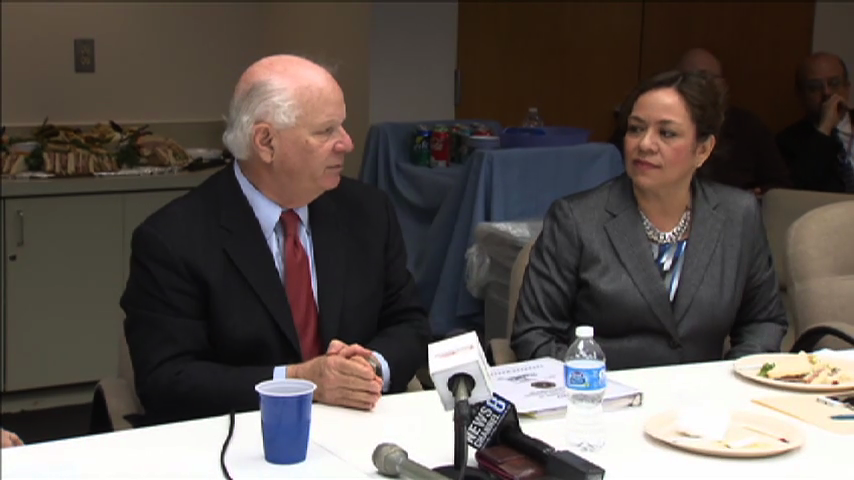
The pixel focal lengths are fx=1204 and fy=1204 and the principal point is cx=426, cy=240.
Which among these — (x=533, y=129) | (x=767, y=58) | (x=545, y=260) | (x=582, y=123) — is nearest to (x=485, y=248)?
(x=533, y=129)

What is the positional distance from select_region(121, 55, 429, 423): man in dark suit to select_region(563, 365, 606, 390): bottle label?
1.34ft

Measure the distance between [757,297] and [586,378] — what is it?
1.14 meters

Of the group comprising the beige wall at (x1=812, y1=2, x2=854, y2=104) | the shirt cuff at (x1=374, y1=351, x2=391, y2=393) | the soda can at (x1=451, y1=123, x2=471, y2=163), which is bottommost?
the shirt cuff at (x1=374, y1=351, x2=391, y2=393)

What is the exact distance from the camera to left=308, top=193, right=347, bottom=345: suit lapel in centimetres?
254

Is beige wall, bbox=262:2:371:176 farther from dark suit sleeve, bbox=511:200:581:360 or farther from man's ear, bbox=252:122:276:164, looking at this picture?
man's ear, bbox=252:122:276:164

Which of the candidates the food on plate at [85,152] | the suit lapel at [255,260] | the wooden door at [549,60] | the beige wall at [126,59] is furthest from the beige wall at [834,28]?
the suit lapel at [255,260]

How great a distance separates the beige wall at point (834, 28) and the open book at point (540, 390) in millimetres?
4354

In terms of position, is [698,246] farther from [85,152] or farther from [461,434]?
[85,152]

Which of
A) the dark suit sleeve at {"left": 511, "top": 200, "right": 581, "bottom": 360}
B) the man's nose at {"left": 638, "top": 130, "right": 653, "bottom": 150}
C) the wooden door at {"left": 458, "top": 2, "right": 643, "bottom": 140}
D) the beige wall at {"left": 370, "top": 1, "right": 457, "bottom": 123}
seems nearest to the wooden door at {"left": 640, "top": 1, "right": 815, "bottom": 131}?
the wooden door at {"left": 458, "top": 2, "right": 643, "bottom": 140}

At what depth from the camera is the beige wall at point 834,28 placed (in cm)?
617

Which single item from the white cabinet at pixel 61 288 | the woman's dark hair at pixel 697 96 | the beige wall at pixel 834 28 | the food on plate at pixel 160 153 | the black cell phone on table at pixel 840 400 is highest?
the beige wall at pixel 834 28

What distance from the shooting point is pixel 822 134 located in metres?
5.24

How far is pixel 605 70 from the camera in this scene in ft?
19.2

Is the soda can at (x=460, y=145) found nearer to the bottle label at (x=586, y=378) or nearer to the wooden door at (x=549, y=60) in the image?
the wooden door at (x=549, y=60)
